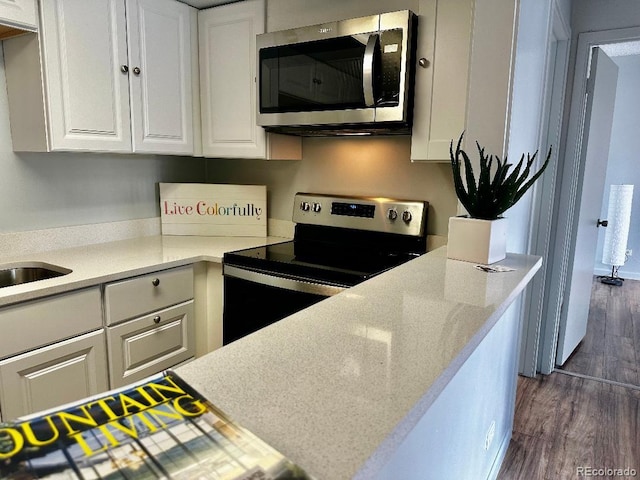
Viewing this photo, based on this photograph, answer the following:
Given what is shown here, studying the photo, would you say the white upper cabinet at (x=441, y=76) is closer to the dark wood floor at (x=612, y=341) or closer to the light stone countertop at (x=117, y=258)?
the light stone countertop at (x=117, y=258)

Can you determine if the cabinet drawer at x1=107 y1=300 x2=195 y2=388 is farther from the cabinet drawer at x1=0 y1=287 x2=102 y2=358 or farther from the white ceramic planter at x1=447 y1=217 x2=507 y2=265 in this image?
the white ceramic planter at x1=447 y1=217 x2=507 y2=265

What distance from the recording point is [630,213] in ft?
16.1

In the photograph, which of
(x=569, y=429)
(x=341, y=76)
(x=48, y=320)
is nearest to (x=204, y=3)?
(x=341, y=76)

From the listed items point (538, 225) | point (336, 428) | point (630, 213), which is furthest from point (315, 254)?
point (630, 213)

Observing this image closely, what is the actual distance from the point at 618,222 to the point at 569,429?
11.3 feet

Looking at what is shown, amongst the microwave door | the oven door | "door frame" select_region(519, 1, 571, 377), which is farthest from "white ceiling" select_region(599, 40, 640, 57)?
the oven door

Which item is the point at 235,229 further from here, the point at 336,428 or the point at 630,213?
the point at 630,213

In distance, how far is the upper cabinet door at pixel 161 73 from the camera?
2.08 metres

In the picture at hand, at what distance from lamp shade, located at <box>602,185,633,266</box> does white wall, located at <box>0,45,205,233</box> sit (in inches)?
179

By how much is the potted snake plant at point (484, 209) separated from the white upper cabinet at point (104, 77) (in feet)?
4.97

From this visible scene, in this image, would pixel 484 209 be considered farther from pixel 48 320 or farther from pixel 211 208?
pixel 211 208

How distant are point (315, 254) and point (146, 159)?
1178 millimetres

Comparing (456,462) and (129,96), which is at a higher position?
(129,96)

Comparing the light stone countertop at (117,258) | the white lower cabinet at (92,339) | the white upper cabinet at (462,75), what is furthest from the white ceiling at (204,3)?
the white lower cabinet at (92,339)
